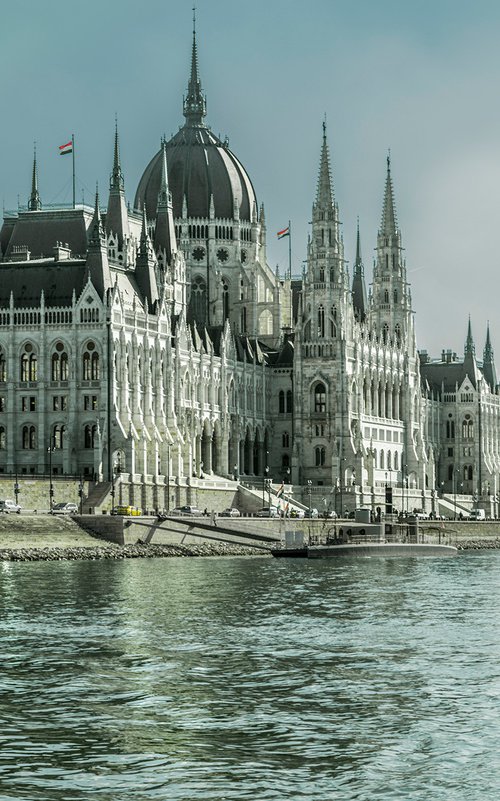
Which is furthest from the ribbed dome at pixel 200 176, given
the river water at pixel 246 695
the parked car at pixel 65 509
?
the river water at pixel 246 695

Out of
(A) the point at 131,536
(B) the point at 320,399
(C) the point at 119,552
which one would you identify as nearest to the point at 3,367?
(A) the point at 131,536

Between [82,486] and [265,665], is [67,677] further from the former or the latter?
[82,486]

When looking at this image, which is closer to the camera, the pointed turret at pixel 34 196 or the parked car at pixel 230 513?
the parked car at pixel 230 513

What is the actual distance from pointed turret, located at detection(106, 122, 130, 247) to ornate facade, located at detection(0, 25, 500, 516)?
192 mm

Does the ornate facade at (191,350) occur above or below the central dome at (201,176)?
below

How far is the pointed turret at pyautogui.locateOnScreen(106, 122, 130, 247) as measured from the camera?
6422 inches

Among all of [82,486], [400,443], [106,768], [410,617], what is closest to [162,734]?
[106,768]

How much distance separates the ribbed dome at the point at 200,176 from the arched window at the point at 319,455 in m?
32.5

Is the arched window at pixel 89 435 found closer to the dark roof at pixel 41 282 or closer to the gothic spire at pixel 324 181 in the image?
the dark roof at pixel 41 282

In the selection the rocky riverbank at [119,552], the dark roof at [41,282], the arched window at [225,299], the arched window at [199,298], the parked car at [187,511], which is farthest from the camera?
the arched window at [225,299]

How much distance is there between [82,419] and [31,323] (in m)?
8.98

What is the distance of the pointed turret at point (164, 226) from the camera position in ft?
574

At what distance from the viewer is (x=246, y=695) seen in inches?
1796

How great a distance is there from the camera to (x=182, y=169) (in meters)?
193
